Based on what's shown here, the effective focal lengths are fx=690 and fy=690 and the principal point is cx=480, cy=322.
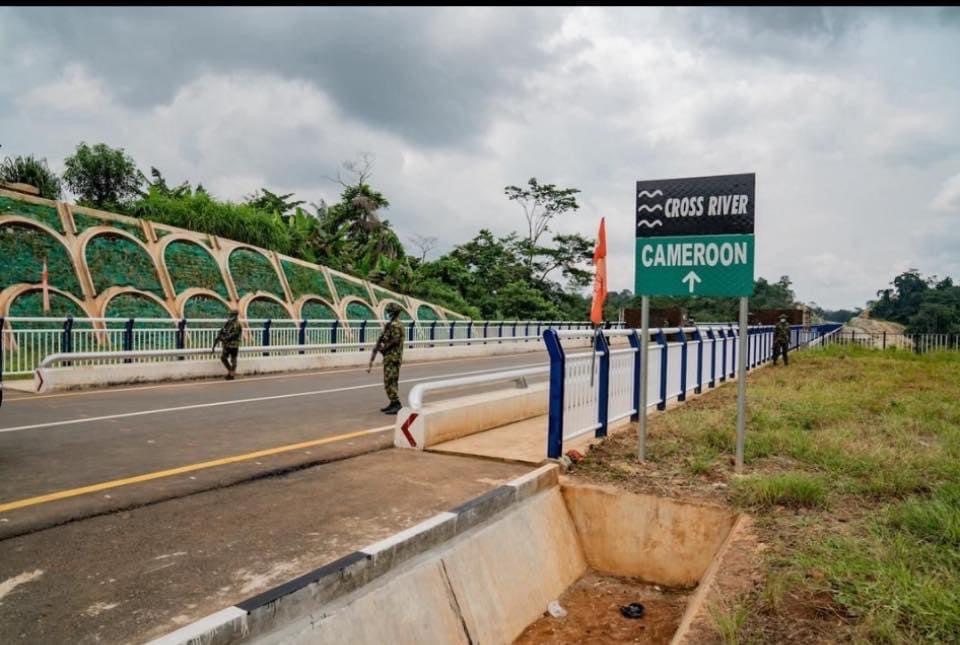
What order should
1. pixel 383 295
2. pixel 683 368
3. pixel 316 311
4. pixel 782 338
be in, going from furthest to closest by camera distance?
pixel 383 295, pixel 316 311, pixel 782 338, pixel 683 368

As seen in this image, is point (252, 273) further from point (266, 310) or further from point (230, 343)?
point (230, 343)

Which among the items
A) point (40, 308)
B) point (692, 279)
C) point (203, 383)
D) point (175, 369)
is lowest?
point (203, 383)

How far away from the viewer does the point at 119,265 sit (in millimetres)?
24562

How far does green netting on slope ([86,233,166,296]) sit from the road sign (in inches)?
865

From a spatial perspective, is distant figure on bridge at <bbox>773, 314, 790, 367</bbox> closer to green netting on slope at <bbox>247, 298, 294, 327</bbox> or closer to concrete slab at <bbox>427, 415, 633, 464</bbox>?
concrete slab at <bbox>427, 415, 633, 464</bbox>

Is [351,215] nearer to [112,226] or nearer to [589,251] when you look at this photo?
[589,251]

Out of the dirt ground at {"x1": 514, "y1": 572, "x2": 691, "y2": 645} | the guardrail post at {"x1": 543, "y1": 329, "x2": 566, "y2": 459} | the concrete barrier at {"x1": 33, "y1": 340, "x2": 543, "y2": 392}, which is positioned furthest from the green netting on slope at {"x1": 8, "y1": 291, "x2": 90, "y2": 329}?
the dirt ground at {"x1": 514, "y1": 572, "x2": 691, "y2": 645}

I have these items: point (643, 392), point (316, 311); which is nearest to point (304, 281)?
point (316, 311)

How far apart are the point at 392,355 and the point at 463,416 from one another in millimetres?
2981

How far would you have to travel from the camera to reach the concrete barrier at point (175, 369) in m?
12.7

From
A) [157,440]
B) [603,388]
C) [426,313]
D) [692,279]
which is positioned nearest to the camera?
[692,279]

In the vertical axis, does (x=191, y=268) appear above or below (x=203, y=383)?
above

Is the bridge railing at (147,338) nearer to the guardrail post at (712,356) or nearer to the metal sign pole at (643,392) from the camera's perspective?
the metal sign pole at (643,392)

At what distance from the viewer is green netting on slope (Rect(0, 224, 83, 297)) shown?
2142 centimetres
